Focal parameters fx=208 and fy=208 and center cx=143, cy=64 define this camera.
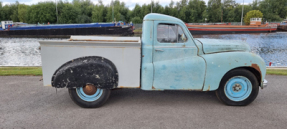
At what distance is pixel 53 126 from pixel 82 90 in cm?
102

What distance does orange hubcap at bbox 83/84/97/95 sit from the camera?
456 cm

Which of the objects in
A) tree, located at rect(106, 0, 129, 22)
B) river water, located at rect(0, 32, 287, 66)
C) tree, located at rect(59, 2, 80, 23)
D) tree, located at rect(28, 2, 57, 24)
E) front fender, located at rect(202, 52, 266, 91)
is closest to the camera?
front fender, located at rect(202, 52, 266, 91)

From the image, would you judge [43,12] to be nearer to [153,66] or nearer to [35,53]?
[35,53]

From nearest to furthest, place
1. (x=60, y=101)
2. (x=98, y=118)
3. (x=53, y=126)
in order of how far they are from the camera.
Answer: (x=53, y=126)
(x=98, y=118)
(x=60, y=101)

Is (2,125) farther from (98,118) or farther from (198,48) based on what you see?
(198,48)

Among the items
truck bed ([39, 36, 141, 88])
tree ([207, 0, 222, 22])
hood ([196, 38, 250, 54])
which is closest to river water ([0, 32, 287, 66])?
hood ([196, 38, 250, 54])

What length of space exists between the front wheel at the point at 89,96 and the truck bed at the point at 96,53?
528mm

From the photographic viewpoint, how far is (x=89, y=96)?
184 inches

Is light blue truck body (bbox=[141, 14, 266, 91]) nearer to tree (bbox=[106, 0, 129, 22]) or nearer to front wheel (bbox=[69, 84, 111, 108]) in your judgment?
front wheel (bbox=[69, 84, 111, 108])

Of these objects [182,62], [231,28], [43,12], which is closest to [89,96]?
[182,62]

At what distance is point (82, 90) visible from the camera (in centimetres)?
462

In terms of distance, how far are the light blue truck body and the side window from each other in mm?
63

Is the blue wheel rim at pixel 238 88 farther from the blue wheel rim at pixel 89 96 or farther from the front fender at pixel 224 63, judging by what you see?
the blue wheel rim at pixel 89 96

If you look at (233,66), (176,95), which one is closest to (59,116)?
(176,95)
